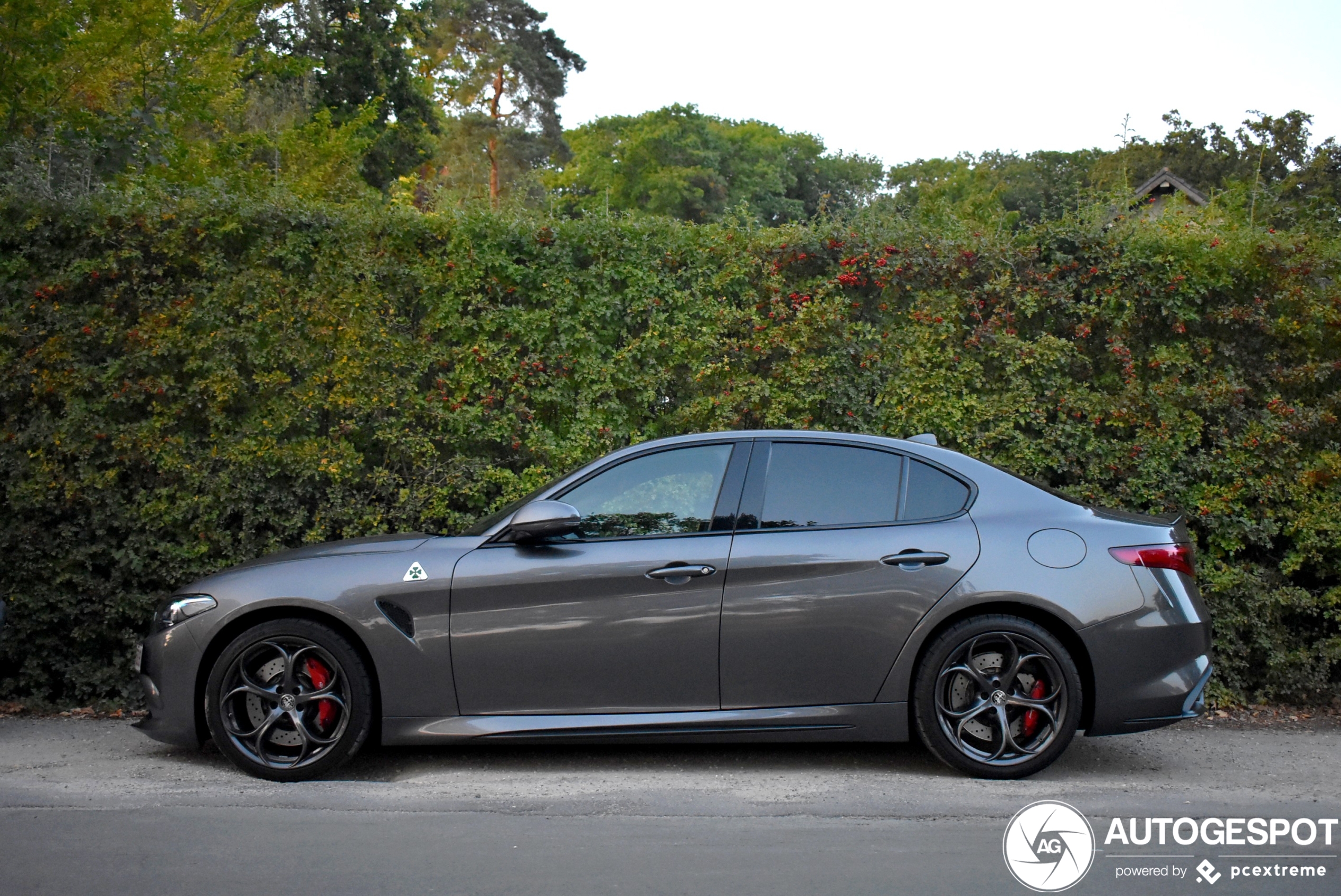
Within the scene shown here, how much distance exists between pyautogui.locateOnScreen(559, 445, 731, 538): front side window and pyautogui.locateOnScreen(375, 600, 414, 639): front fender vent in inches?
34.6

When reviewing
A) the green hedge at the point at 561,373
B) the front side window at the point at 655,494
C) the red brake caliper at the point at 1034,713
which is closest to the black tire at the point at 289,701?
the front side window at the point at 655,494

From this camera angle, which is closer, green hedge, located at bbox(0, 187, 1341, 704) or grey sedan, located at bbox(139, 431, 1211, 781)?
grey sedan, located at bbox(139, 431, 1211, 781)

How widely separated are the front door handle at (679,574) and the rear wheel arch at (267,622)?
4.51 ft

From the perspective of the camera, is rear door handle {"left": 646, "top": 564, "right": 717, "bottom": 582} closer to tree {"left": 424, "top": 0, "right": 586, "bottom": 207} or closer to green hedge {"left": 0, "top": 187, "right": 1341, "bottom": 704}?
green hedge {"left": 0, "top": 187, "right": 1341, "bottom": 704}

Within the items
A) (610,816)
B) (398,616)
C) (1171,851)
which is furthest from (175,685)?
(1171,851)

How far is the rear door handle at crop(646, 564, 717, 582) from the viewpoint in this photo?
518 centimetres

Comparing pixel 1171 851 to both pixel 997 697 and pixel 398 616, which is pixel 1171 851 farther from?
pixel 398 616

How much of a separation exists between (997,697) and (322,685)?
312 cm

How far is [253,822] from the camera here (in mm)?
4539

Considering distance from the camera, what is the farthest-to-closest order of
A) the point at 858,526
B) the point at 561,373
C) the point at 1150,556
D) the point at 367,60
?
the point at 367,60
the point at 561,373
the point at 858,526
the point at 1150,556

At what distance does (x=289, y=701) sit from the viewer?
206 inches

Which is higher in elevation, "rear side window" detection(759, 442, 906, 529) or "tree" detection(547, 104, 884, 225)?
"tree" detection(547, 104, 884, 225)

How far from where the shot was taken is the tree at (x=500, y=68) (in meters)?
46.8

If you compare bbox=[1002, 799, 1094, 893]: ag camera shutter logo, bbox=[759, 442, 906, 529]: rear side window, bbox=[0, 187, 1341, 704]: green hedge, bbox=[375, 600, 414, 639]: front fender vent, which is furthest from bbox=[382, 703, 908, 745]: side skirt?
bbox=[0, 187, 1341, 704]: green hedge
